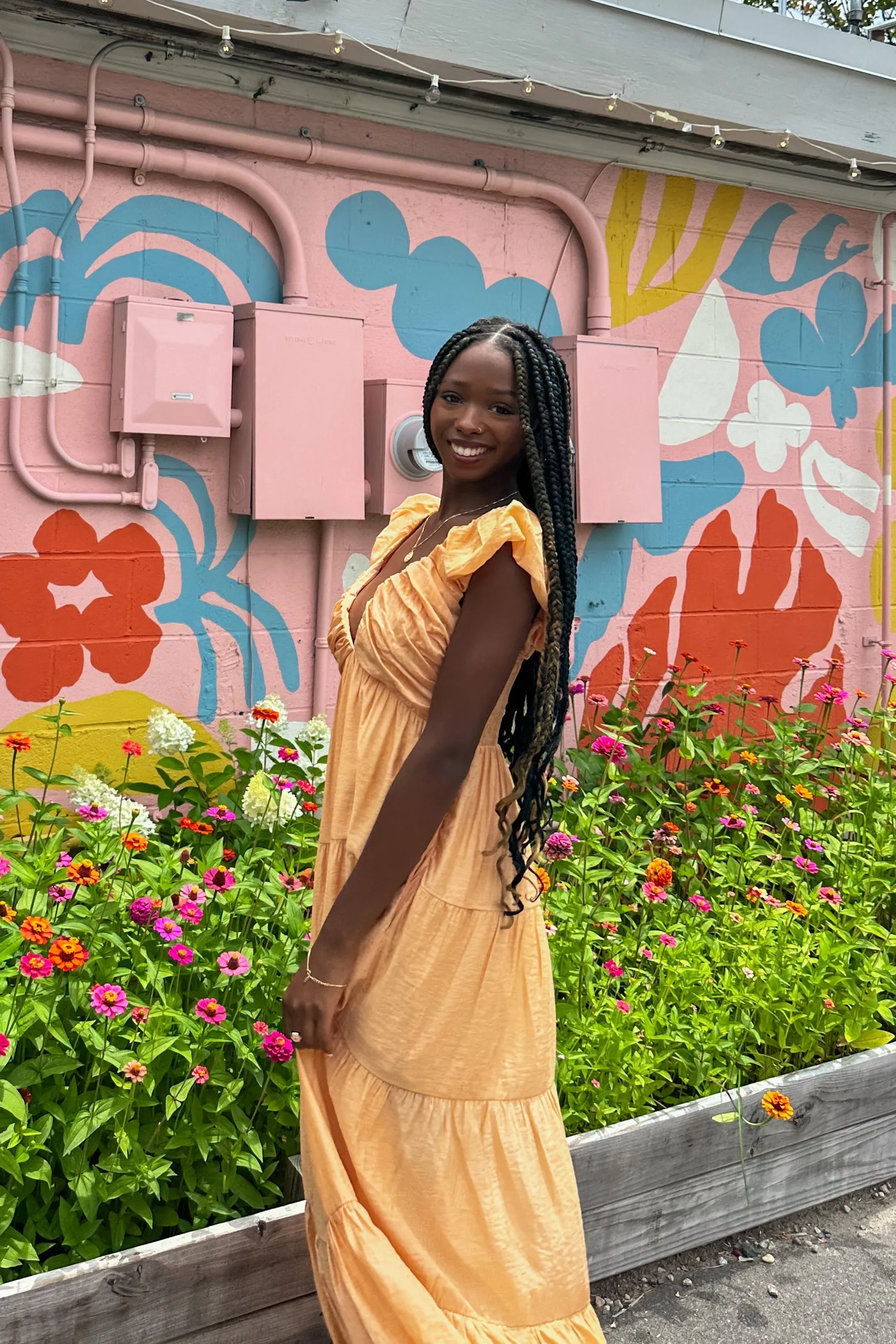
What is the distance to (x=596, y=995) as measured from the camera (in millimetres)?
3023

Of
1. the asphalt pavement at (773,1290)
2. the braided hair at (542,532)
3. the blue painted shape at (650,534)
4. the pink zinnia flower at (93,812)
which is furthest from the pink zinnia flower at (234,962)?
the blue painted shape at (650,534)

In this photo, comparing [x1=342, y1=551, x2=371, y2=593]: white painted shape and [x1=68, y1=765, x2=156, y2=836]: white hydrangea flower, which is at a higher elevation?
[x1=342, y1=551, x2=371, y2=593]: white painted shape

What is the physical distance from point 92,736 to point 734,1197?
7.17 ft

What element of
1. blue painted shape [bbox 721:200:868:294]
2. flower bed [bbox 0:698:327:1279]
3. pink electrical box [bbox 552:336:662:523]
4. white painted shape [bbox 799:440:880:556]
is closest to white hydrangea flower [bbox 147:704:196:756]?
flower bed [bbox 0:698:327:1279]

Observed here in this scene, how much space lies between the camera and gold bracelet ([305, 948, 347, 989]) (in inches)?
72.2

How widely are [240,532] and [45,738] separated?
2.91 ft

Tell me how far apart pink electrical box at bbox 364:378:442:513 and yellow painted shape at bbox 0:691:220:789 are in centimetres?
102

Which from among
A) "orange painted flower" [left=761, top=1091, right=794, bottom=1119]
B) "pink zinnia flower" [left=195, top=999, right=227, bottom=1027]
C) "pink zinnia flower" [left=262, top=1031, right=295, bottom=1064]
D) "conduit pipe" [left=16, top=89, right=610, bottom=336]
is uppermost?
"conduit pipe" [left=16, top=89, right=610, bottom=336]

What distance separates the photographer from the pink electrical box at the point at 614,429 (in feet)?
14.8

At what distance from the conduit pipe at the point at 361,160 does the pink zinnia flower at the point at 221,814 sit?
6.48 feet

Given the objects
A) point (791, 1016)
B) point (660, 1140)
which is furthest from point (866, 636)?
point (660, 1140)

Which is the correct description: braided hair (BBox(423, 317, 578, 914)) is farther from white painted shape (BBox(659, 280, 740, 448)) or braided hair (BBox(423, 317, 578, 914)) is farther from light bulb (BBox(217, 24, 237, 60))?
white painted shape (BBox(659, 280, 740, 448))

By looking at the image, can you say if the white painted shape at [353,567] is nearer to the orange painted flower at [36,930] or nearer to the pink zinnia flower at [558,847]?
the pink zinnia flower at [558,847]

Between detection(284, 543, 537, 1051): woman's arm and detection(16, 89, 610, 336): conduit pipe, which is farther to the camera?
detection(16, 89, 610, 336): conduit pipe
